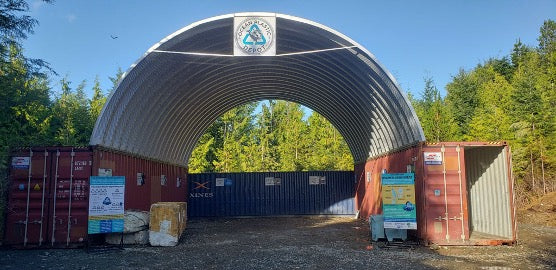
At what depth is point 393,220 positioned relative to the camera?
1140 centimetres

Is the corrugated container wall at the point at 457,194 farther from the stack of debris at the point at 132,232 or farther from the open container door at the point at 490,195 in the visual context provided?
the stack of debris at the point at 132,232

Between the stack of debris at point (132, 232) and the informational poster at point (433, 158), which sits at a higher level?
the informational poster at point (433, 158)

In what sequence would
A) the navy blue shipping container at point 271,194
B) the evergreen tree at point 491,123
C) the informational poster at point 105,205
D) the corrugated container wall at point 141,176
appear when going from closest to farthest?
the informational poster at point 105,205 < the corrugated container wall at point 141,176 < the navy blue shipping container at point 271,194 < the evergreen tree at point 491,123

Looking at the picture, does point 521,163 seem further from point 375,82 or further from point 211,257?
point 211,257

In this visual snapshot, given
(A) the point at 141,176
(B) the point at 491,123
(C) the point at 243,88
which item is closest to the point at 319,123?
(B) the point at 491,123

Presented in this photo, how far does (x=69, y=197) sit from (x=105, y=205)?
123 cm

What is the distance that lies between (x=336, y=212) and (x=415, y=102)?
3239 cm

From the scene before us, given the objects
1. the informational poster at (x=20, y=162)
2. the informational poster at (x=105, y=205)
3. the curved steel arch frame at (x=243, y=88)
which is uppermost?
the curved steel arch frame at (x=243, y=88)

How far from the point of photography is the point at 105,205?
1145cm

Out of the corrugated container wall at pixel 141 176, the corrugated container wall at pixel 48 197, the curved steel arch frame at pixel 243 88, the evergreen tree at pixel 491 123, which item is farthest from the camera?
the evergreen tree at pixel 491 123

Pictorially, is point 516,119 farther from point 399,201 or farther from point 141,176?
point 141,176

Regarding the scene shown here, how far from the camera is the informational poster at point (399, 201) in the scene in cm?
1130

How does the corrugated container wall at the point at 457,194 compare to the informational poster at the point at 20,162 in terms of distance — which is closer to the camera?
the informational poster at the point at 20,162

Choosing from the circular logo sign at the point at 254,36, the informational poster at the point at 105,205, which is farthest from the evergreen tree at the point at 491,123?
the informational poster at the point at 105,205
